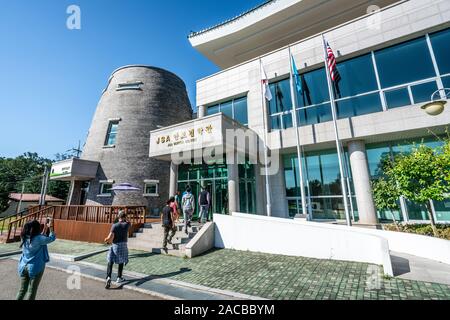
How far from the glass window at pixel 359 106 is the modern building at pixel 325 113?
1.9 inches

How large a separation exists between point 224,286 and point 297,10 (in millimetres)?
19115

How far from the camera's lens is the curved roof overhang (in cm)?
1571

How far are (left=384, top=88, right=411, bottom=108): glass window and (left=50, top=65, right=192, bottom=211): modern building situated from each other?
18271mm

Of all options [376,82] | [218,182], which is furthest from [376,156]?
[218,182]

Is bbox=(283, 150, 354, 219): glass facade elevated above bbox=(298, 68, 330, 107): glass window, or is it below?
below

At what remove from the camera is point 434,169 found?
8133 millimetres

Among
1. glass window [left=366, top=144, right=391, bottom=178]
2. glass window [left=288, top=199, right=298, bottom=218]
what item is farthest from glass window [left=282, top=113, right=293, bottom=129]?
glass window [left=288, top=199, right=298, bottom=218]

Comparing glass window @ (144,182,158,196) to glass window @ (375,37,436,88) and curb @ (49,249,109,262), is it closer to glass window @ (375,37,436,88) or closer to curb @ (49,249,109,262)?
curb @ (49,249,109,262)

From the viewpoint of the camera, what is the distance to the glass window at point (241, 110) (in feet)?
51.3

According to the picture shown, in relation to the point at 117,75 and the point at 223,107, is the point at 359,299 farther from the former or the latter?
the point at 117,75

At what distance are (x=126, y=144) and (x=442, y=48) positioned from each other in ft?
75.9

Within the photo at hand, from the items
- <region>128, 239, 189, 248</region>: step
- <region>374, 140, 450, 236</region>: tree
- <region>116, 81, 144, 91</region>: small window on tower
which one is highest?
<region>116, 81, 144, 91</region>: small window on tower

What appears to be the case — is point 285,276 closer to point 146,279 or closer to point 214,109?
point 146,279

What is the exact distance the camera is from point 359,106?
12.0 meters
